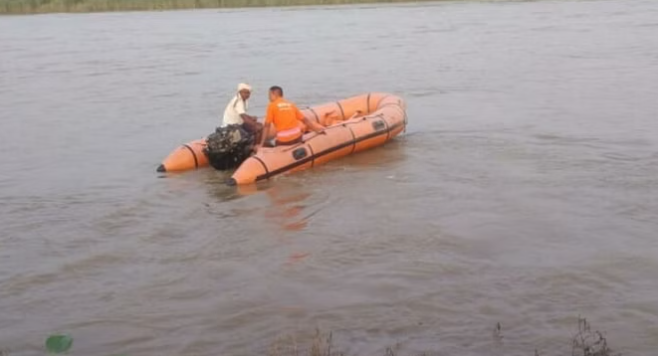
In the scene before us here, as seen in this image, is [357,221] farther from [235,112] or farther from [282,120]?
[235,112]

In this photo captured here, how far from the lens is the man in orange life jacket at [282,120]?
1070 cm

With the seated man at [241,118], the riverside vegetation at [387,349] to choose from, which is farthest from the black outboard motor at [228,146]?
the riverside vegetation at [387,349]

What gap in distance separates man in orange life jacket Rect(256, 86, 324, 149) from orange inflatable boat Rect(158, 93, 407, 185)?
117mm

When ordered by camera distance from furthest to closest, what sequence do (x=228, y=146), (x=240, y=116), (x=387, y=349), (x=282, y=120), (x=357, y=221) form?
(x=240, y=116) → (x=228, y=146) → (x=282, y=120) → (x=357, y=221) → (x=387, y=349)

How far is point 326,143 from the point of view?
Result: 11.2m

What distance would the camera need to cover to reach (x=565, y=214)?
346 inches

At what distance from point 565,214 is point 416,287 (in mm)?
2611

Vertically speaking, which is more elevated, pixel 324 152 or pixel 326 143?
pixel 326 143

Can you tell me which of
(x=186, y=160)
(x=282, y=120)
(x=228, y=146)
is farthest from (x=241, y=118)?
(x=186, y=160)

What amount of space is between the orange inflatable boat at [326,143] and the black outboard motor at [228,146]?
37 centimetres

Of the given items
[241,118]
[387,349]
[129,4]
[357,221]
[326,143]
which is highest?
[129,4]

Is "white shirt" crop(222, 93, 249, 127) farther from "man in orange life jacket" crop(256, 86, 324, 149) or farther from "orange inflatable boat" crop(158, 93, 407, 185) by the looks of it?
"orange inflatable boat" crop(158, 93, 407, 185)

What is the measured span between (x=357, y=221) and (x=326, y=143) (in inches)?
96.7

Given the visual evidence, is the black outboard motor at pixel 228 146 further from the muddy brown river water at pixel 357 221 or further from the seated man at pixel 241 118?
the muddy brown river water at pixel 357 221
